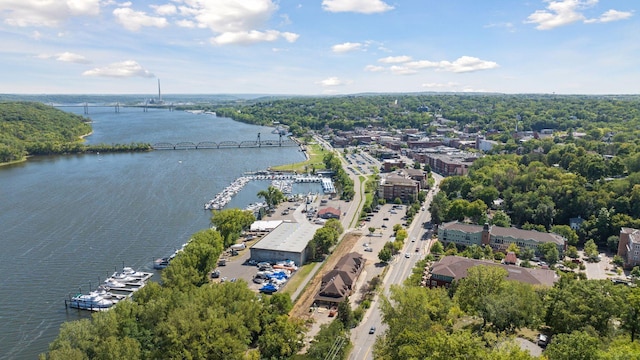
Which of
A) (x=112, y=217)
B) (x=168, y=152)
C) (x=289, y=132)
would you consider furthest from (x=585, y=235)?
(x=289, y=132)

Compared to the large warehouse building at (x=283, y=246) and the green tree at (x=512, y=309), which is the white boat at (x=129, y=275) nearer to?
the large warehouse building at (x=283, y=246)

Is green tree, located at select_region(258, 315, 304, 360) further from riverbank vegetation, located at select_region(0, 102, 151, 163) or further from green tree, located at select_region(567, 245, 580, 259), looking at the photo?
riverbank vegetation, located at select_region(0, 102, 151, 163)

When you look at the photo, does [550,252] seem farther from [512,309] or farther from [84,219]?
[84,219]

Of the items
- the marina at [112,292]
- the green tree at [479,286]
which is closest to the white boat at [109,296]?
the marina at [112,292]

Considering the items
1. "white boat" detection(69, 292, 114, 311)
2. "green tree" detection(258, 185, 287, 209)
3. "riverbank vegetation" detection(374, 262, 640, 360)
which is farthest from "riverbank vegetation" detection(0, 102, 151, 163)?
"riverbank vegetation" detection(374, 262, 640, 360)

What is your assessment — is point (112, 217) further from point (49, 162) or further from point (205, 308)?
point (49, 162)
